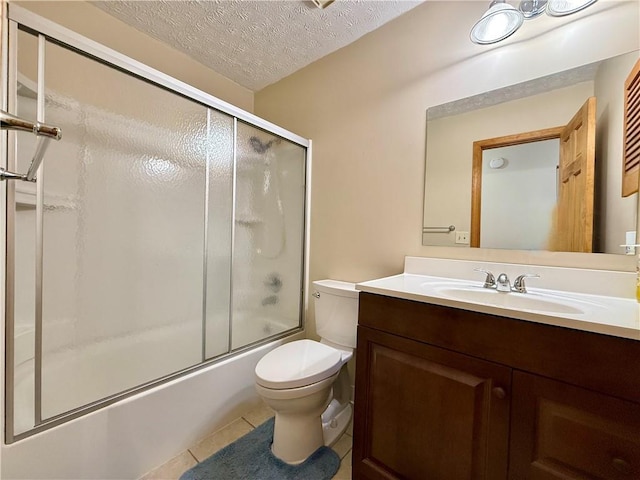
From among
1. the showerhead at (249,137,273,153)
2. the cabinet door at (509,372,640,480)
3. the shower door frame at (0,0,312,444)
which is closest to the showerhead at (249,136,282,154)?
the showerhead at (249,137,273,153)

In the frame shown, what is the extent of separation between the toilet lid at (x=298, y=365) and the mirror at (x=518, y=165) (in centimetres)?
77

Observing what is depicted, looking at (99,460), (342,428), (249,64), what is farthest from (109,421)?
(249,64)

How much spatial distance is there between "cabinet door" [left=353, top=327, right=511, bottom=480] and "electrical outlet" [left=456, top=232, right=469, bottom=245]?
63 centimetres

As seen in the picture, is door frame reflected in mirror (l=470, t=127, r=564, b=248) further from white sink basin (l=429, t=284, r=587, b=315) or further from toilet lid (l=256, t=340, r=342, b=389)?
toilet lid (l=256, t=340, r=342, b=389)

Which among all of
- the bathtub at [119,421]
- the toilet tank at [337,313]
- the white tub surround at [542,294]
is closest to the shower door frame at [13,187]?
the bathtub at [119,421]

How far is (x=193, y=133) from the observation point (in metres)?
1.41

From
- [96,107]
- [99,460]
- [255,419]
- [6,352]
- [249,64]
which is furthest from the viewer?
[249,64]

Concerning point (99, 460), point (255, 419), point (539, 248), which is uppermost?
point (539, 248)

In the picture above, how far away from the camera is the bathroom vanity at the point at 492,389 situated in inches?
24.4

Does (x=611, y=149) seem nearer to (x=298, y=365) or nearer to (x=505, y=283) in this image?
(x=505, y=283)

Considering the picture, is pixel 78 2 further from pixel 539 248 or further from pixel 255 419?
pixel 539 248

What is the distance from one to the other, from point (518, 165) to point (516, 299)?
584 millimetres

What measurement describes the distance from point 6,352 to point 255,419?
1116mm

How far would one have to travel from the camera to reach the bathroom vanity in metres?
0.62
